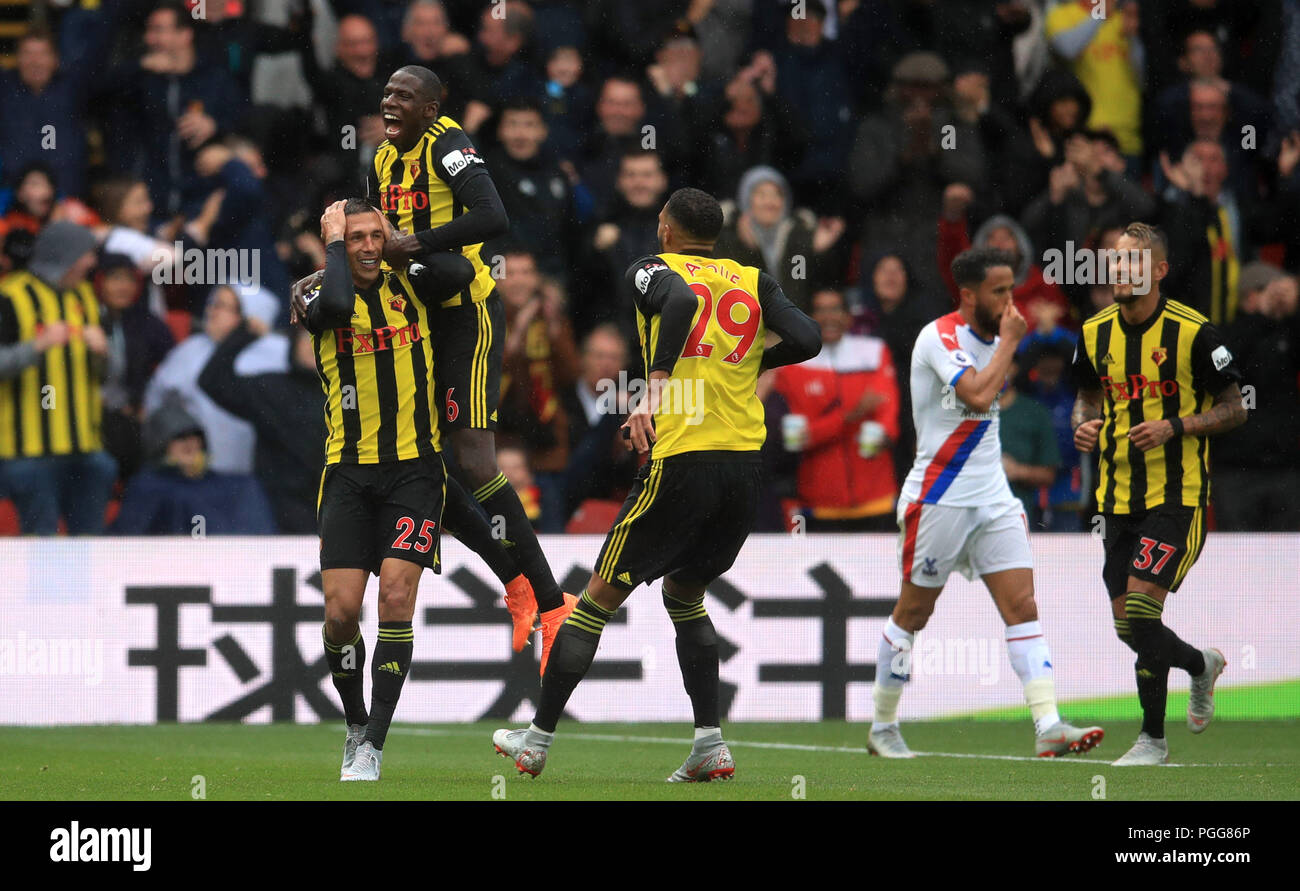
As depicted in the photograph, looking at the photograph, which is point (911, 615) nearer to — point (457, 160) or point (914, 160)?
point (457, 160)

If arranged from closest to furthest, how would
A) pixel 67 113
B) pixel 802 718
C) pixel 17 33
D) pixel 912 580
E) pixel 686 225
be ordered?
pixel 686 225
pixel 912 580
pixel 802 718
pixel 67 113
pixel 17 33

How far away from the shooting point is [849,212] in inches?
522

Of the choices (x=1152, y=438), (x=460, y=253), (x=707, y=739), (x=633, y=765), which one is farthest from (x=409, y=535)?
(x=1152, y=438)

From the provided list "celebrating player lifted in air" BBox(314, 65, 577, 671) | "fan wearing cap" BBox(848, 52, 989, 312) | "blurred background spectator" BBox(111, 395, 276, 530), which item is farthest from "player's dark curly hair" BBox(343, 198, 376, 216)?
"fan wearing cap" BBox(848, 52, 989, 312)

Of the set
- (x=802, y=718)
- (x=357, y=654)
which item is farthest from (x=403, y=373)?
(x=802, y=718)

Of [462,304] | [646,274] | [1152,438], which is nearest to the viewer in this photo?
[646,274]

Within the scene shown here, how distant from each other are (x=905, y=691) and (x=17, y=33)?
850cm

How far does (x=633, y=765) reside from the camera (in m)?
8.56

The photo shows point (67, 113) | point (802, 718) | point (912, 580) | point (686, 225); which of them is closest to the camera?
point (686, 225)

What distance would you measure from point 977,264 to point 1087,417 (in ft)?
3.29

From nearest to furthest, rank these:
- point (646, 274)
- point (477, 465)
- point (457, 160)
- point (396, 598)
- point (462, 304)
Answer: point (646, 274), point (396, 598), point (457, 160), point (462, 304), point (477, 465)

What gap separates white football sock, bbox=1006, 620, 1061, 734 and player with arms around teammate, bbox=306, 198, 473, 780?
304 cm

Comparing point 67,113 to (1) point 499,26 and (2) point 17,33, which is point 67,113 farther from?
(1) point 499,26

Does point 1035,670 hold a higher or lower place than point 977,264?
lower
